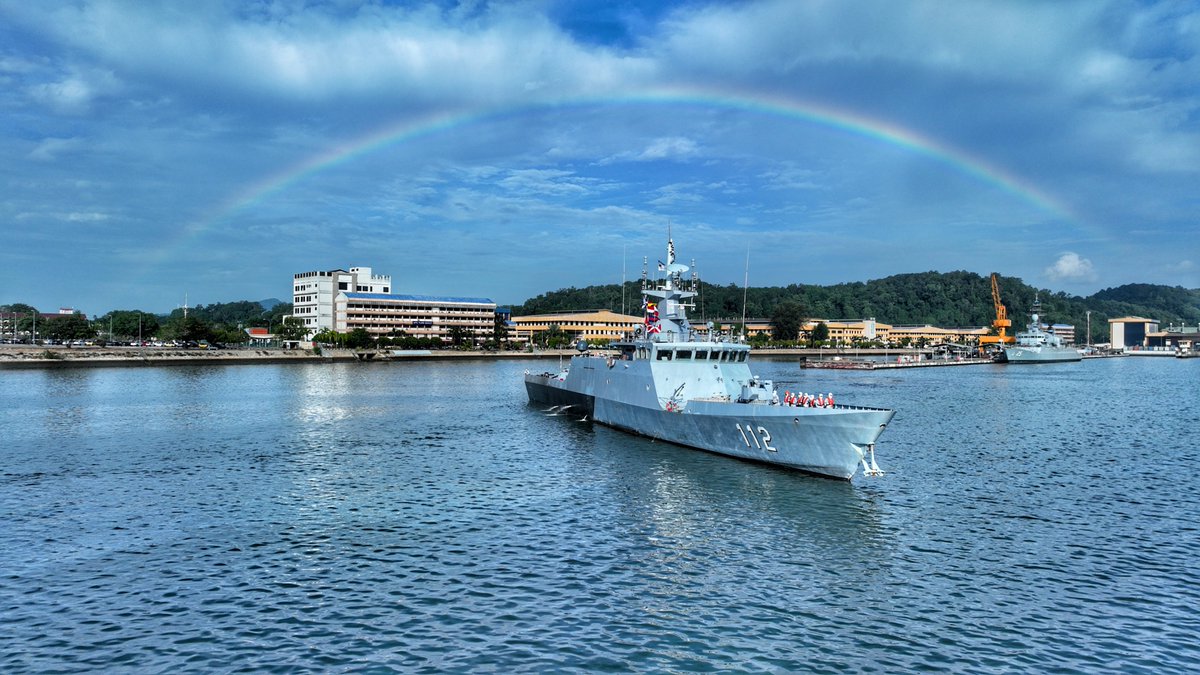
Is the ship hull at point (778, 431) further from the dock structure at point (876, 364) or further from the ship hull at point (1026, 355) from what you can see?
the ship hull at point (1026, 355)

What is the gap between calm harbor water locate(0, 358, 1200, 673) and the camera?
17.2 m

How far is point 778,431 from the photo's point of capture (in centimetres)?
3616

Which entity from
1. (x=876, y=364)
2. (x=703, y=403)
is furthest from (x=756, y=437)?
(x=876, y=364)

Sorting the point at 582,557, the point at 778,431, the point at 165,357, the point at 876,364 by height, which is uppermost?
the point at 165,357

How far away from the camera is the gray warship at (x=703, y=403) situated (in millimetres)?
34094

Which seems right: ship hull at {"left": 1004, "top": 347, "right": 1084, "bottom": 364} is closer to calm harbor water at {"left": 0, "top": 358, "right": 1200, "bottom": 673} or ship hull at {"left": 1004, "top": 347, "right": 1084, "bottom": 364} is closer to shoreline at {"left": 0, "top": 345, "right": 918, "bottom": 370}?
shoreline at {"left": 0, "top": 345, "right": 918, "bottom": 370}

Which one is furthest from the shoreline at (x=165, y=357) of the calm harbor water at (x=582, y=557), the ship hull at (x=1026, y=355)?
the ship hull at (x=1026, y=355)

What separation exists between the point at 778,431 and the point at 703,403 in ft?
19.8

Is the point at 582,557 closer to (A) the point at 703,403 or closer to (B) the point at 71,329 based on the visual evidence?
(A) the point at 703,403

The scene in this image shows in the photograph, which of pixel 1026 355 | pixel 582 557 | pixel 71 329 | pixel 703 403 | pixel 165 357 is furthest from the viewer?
pixel 1026 355

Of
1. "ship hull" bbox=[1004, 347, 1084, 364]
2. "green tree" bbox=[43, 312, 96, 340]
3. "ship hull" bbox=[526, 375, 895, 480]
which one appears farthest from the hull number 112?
"green tree" bbox=[43, 312, 96, 340]

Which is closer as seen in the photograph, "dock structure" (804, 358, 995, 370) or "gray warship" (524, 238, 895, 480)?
"gray warship" (524, 238, 895, 480)

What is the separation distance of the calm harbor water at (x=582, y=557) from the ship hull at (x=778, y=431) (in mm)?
945

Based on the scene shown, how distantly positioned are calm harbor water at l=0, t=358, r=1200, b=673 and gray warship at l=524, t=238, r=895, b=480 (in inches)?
54.9
